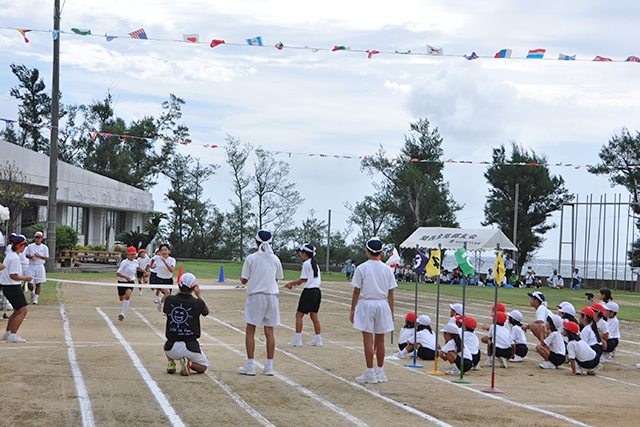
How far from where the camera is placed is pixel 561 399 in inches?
328

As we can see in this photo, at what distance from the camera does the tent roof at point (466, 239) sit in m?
33.9

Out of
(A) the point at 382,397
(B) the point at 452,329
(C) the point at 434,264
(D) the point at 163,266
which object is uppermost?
(C) the point at 434,264

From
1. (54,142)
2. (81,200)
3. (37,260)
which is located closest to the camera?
(37,260)

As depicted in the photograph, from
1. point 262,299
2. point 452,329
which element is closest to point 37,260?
point 262,299

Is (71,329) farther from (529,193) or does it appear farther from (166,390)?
(529,193)

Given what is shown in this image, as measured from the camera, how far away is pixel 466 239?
34781mm

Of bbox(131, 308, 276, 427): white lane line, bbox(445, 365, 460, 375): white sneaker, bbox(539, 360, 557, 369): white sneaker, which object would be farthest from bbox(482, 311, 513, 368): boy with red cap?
bbox(131, 308, 276, 427): white lane line

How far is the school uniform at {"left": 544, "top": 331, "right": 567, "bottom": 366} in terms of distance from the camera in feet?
35.9

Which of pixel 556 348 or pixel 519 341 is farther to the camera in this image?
pixel 519 341

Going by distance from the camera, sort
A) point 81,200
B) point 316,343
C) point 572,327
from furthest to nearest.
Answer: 1. point 81,200
2. point 316,343
3. point 572,327

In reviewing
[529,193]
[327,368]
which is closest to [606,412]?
[327,368]

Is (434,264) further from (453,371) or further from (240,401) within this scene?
(240,401)

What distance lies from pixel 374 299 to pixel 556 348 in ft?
13.6

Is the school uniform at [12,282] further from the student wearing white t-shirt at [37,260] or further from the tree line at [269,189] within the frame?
the tree line at [269,189]
